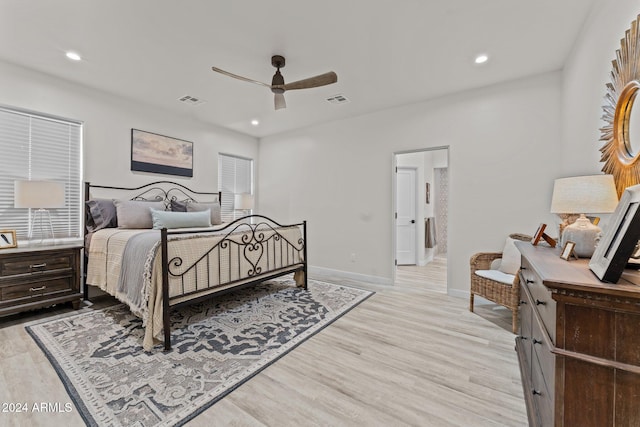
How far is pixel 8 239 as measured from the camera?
279cm

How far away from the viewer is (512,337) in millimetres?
2484

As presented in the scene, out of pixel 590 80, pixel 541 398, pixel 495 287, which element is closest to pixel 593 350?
pixel 541 398

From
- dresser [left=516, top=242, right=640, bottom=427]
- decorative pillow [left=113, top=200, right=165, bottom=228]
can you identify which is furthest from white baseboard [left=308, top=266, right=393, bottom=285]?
dresser [left=516, top=242, right=640, bottom=427]

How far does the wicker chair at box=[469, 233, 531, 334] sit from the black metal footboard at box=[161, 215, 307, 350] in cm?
216

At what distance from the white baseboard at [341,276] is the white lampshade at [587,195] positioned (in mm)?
2863

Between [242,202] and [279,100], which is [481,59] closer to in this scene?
[279,100]

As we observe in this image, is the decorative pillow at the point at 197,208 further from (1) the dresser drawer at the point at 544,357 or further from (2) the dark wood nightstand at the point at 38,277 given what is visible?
(1) the dresser drawer at the point at 544,357

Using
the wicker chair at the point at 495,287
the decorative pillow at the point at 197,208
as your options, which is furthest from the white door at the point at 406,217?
the decorative pillow at the point at 197,208

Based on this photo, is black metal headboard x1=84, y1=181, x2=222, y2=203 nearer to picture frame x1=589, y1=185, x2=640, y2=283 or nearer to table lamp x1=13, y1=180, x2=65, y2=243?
table lamp x1=13, y1=180, x2=65, y2=243

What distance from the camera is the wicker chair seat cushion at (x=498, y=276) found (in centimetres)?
273

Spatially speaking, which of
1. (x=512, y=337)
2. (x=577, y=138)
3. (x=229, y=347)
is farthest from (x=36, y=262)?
(x=577, y=138)

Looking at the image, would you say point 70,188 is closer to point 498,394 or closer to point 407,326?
point 407,326

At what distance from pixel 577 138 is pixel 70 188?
5629mm

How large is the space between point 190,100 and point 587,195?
4446 mm
